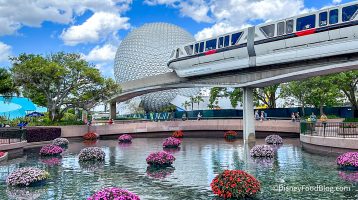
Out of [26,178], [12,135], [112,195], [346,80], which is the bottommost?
[26,178]

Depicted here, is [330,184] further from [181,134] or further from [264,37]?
[181,134]

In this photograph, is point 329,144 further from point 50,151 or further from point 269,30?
point 50,151

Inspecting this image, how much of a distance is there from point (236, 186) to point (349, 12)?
770 inches

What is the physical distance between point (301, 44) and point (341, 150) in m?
9.72

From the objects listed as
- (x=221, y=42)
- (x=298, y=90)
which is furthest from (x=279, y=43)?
(x=298, y=90)

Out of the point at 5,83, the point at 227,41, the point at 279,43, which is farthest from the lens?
the point at 227,41

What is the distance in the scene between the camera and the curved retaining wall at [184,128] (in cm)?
4581

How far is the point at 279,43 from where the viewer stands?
32.9 m

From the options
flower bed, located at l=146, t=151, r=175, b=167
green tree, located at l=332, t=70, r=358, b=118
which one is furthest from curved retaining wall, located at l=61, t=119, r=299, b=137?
flower bed, located at l=146, t=151, r=175, b=167

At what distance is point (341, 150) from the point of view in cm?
2659

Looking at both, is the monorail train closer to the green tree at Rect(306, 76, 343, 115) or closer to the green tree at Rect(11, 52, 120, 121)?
the green tree at Rect(11, 52, 120, 121)

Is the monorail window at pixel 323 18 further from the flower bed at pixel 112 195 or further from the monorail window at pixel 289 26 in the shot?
the flower bed at pixel 112 195

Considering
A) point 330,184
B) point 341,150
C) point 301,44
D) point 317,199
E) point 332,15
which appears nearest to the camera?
point 317,199

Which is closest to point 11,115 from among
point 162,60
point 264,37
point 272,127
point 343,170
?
point 162,60
